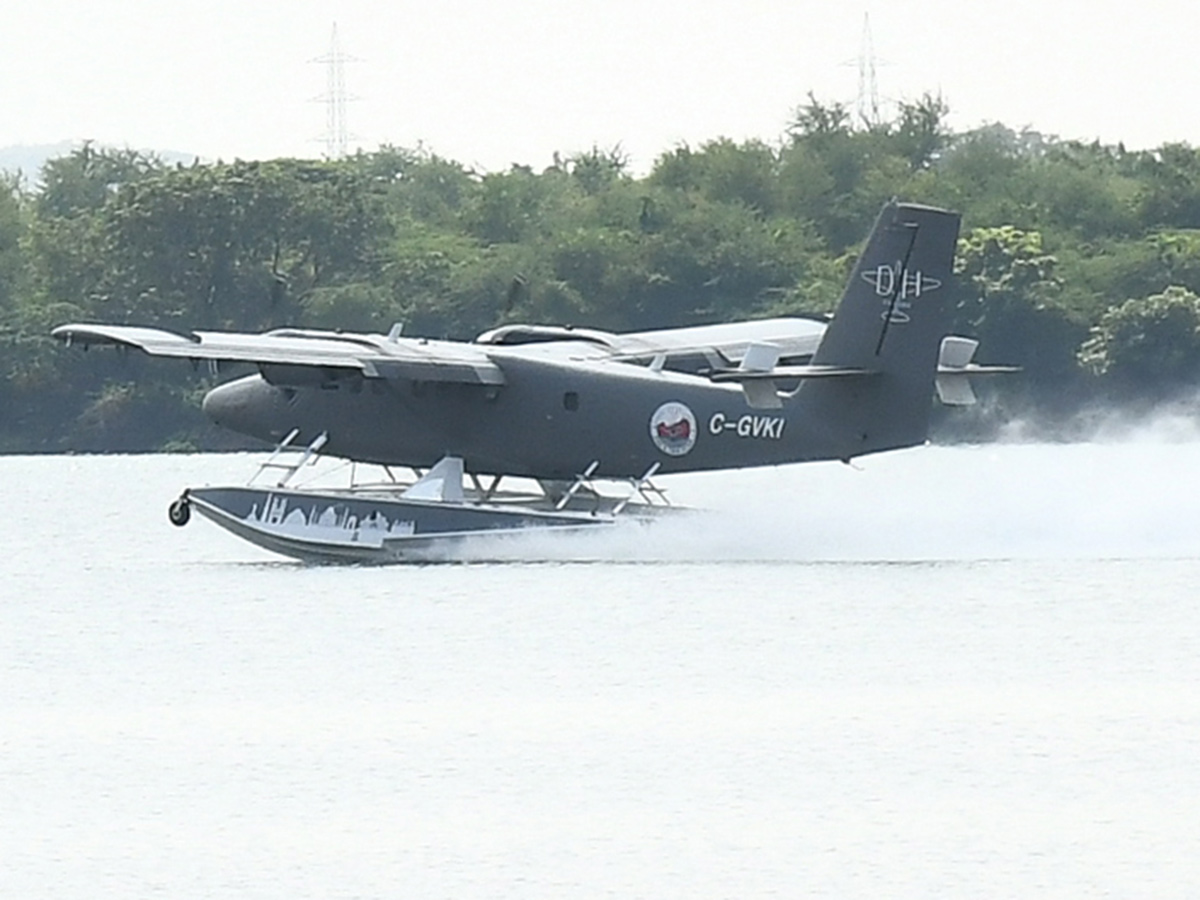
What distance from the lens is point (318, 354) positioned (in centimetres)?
3544

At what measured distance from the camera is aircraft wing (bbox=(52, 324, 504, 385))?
3494cm

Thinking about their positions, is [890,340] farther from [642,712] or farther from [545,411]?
[642,712]

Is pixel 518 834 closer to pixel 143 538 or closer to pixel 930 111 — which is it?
pixel 143 538

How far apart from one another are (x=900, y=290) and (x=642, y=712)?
1029 centimetres

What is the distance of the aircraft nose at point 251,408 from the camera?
36906 mm

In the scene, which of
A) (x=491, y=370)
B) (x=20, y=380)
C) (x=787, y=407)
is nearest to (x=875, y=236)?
(x=787, y=407)

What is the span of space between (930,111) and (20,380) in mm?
25170

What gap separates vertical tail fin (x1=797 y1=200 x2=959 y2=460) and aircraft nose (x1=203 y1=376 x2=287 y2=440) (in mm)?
6038

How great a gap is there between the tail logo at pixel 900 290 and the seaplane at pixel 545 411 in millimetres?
15

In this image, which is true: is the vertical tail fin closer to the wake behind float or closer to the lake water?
the lake water

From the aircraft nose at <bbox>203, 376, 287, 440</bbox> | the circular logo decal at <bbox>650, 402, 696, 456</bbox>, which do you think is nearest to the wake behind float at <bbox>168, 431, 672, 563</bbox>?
the circular logo decal at <bbox>650, 402, 696, 456</bbox>

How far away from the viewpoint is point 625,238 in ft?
251

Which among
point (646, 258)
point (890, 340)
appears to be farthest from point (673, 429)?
point (646, 258)

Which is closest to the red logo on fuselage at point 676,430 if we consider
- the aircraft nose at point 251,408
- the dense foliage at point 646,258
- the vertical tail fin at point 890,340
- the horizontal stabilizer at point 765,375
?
the horizontal stabilizer at point 765,375
